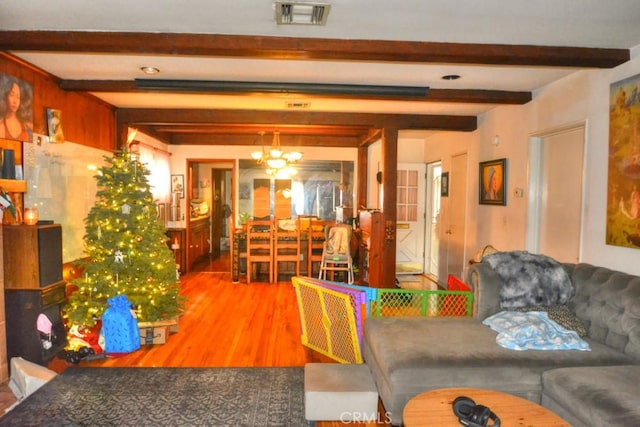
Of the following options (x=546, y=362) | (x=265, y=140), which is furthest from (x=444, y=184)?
(x=546, y=362)

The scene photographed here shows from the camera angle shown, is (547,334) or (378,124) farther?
(378,124)

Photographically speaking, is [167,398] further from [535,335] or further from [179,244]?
[179,244]

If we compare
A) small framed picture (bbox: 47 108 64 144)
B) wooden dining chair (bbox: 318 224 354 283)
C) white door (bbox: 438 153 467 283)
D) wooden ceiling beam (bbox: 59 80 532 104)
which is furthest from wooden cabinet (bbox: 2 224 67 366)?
white door (bbox: 438 153 467 283)

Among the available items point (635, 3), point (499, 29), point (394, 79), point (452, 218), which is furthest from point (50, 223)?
point (452, 218)

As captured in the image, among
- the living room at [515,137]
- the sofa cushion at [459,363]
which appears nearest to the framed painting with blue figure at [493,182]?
the living room at [515,137]

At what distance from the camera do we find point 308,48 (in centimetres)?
282

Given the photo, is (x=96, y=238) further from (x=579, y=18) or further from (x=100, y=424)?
(x=579, y=18)

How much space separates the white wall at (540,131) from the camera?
122 inches

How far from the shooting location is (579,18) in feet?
8.17

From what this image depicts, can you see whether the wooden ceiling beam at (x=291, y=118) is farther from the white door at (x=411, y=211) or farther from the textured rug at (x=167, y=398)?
the textured rug at (x=167, y=398)

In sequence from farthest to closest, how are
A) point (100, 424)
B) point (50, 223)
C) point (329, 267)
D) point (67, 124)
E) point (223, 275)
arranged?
point (223, 275) → point (329, 267) → point (67, 124) → point (50, 223) → point (100, 424)

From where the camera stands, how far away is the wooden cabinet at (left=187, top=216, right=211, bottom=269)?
7598mm

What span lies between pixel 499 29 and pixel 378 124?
2740 millimetres

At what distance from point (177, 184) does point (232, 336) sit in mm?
4394
